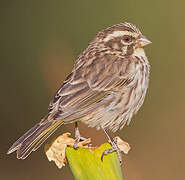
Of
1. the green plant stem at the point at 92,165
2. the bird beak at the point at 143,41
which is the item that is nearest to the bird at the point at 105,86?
the bird beak at the point at 143,41

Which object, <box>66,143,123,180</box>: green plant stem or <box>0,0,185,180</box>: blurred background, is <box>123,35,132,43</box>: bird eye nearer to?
<box>0,0,185,180</box>: blurred background

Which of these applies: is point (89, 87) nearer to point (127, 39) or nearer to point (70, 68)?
point (127, 39)

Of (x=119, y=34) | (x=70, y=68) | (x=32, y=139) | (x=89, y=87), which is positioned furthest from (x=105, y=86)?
(x=70, y=68)

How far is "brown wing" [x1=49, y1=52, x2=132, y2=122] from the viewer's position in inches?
145

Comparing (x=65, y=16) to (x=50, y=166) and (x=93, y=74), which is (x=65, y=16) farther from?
(x=93, y=74)

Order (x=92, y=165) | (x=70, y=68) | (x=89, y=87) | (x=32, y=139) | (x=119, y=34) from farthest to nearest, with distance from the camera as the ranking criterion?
(x=70, y=68)
(x=119, y=34)
(x=89, y=87)
(x=32, y=139)
(x=92, y=165)

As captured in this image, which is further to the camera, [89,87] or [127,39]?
[127,39]

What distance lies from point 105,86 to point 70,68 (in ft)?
4.96

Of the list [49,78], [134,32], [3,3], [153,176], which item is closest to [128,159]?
[153,176]

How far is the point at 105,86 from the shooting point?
154 inches

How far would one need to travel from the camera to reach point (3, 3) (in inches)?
235

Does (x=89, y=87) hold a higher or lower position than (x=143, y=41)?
lower

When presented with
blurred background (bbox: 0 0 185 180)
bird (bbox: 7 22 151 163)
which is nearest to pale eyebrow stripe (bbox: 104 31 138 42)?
bird (bbox: 7 22 151 163)

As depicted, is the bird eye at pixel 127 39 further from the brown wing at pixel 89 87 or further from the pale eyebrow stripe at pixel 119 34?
the brown wing at pixel 89 87
